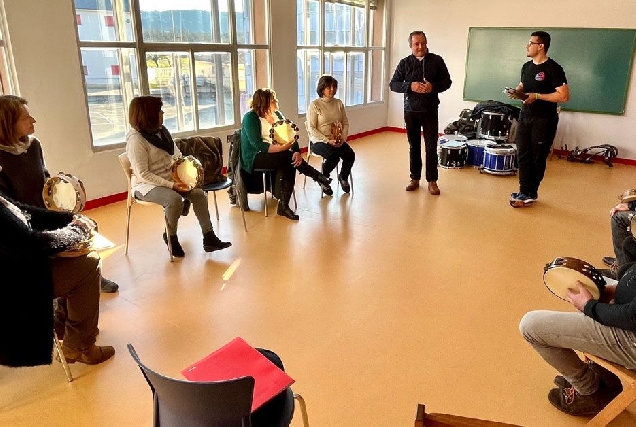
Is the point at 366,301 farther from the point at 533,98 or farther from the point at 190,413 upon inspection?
the point at 533,98

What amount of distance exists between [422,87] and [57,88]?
337 cm

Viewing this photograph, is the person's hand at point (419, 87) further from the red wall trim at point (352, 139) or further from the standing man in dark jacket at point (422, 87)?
the red wall trim at point (352, 139)

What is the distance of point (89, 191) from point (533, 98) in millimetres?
4204

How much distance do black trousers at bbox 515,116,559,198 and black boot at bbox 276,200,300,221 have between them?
223 centimetres

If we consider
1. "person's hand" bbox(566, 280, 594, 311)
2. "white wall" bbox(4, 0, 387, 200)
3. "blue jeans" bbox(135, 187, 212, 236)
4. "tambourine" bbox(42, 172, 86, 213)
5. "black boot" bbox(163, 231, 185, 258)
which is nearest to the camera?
"person's hand" bbox(566, 280, 594, 311)

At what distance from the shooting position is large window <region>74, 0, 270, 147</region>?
15.5 ft

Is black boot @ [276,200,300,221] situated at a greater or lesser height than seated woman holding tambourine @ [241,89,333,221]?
lesser

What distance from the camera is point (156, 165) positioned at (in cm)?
357

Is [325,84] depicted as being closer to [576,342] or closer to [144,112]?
[144,112]

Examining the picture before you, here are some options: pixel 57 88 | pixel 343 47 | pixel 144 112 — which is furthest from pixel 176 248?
pixel 343 47

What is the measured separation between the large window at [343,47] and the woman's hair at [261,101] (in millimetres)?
2988

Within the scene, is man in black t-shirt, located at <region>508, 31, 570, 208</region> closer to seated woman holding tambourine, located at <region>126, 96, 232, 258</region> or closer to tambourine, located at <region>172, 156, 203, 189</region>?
tambourine, located at <region>172, 156, 203, 189</region>

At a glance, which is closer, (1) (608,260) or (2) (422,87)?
(1) (608,260)

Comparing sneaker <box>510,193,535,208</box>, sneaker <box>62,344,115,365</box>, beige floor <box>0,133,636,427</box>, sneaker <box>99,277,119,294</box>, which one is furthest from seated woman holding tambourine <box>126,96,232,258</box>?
sneaker <box>510,193,535,208</box>
